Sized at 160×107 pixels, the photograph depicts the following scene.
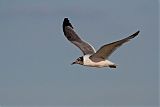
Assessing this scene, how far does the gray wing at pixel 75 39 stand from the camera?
10102mm

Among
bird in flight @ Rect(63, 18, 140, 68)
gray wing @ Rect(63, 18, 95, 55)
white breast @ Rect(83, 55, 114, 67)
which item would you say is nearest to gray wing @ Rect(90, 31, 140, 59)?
bird in flight @ Rect(63, 18, 140, 68)

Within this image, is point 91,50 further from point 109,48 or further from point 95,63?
point 109,48

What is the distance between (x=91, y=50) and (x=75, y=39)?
0.71m

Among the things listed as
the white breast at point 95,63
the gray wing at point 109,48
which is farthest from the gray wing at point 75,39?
the gray wing at point 109,48

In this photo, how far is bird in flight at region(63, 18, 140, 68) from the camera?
330 inches

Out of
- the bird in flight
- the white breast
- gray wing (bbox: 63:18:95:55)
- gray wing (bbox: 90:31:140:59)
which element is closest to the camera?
gray wing (bbox: 90:31:140:59)

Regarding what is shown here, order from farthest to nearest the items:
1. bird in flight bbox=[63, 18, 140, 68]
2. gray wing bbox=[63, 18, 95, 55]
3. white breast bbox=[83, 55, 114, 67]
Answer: gray wing bbox=[63, 18, 95, 55] < white breast bbox=[83, 55, 114, 67] < bird in flight bbox=[63, 18, 140, 68]

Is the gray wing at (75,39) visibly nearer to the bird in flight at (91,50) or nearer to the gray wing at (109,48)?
the bird in flight at (91,50)

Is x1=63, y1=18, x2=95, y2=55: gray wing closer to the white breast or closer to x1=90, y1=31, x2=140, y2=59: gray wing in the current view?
the white breast

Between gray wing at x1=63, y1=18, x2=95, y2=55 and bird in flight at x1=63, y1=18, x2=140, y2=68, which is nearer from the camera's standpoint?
bird in flight at x1=63, y1=18, x2=140, y2=68

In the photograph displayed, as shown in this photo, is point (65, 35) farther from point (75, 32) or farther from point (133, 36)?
point (133, 36)

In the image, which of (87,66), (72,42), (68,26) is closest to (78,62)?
(87,66)

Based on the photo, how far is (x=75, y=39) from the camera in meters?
10.7

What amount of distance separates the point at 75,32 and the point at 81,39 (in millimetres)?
397
